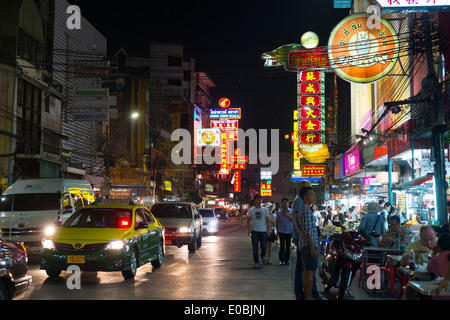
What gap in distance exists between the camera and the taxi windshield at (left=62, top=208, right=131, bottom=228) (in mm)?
11656

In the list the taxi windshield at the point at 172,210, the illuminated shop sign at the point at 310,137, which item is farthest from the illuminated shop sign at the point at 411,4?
the illuminated shop sign at the point at 310,137

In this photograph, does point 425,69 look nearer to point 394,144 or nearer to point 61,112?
point 394,144

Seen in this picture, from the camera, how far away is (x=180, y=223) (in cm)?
1770

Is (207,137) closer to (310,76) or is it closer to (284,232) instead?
(310,76)

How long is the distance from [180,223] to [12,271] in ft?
35.7

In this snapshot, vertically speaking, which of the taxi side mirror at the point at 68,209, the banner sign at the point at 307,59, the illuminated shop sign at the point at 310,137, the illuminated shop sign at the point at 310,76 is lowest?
the taxi side mirror at the point at 68,209

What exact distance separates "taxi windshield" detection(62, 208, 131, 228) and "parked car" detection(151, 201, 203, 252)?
535cm

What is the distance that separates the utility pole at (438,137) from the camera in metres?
14.9

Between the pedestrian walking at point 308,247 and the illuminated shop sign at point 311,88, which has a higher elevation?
the illuminated shop sign at point 311,88

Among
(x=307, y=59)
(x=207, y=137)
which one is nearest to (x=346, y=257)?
(x=307, y=59)

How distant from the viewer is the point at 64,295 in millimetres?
8789

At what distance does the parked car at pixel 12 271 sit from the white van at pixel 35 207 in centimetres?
689

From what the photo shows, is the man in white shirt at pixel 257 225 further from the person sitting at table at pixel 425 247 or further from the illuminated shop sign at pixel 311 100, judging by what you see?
the illuminated shop sign at pixel 311 100
